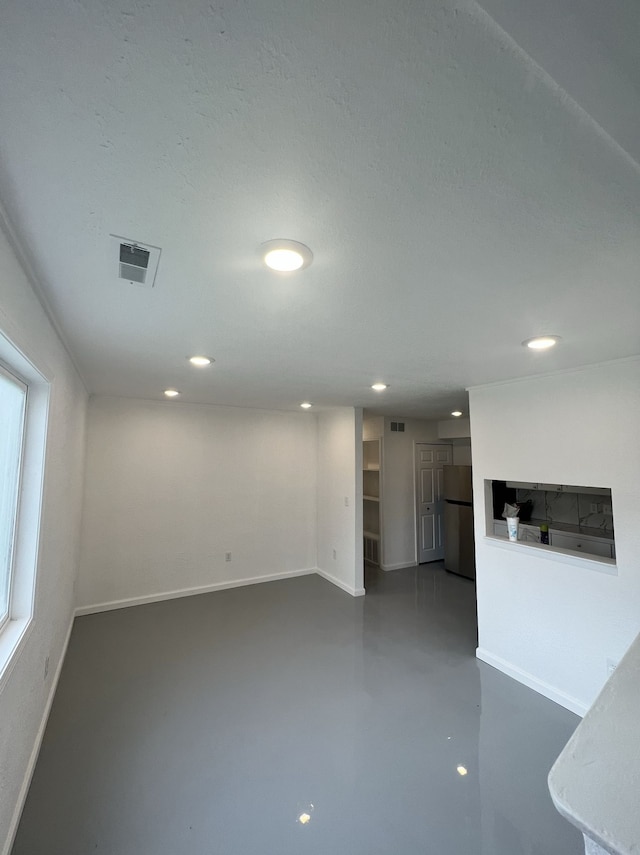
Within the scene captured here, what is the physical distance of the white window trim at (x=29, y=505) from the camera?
174cm

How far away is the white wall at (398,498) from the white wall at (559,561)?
2.38 meters

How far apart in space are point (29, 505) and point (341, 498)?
351 cm

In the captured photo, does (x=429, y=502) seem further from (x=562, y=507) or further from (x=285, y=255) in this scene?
(x=285, y=255)

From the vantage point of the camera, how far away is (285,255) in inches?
47.7

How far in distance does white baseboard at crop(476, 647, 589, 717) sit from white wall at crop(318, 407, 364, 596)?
172 centimetres

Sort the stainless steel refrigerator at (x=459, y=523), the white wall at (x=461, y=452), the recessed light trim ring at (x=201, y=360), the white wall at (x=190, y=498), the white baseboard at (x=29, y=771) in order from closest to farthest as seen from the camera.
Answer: the white baseboard at (x=29, y=771), the recessed light trim ring at (x=201, y=360), the white wall at (x=190, y=498), the stainless steel refrigerator at (x=459, y=523), the white wall at (x=461, y=452)

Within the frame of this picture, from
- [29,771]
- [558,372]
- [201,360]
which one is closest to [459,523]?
[558,372]

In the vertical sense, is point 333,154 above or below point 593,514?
above

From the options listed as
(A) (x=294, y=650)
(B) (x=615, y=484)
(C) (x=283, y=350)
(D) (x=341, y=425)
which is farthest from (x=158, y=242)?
(D) (x=341, y=425)

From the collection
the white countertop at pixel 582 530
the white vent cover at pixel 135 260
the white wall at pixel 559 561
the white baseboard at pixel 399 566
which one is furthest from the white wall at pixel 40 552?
the white baseboard at pixel 399 566

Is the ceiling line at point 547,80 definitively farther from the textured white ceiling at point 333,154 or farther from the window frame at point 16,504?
the window frame at point 16,504

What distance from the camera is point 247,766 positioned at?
199cm

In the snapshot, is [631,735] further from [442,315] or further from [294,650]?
[294,650]

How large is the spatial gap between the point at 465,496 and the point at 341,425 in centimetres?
221
